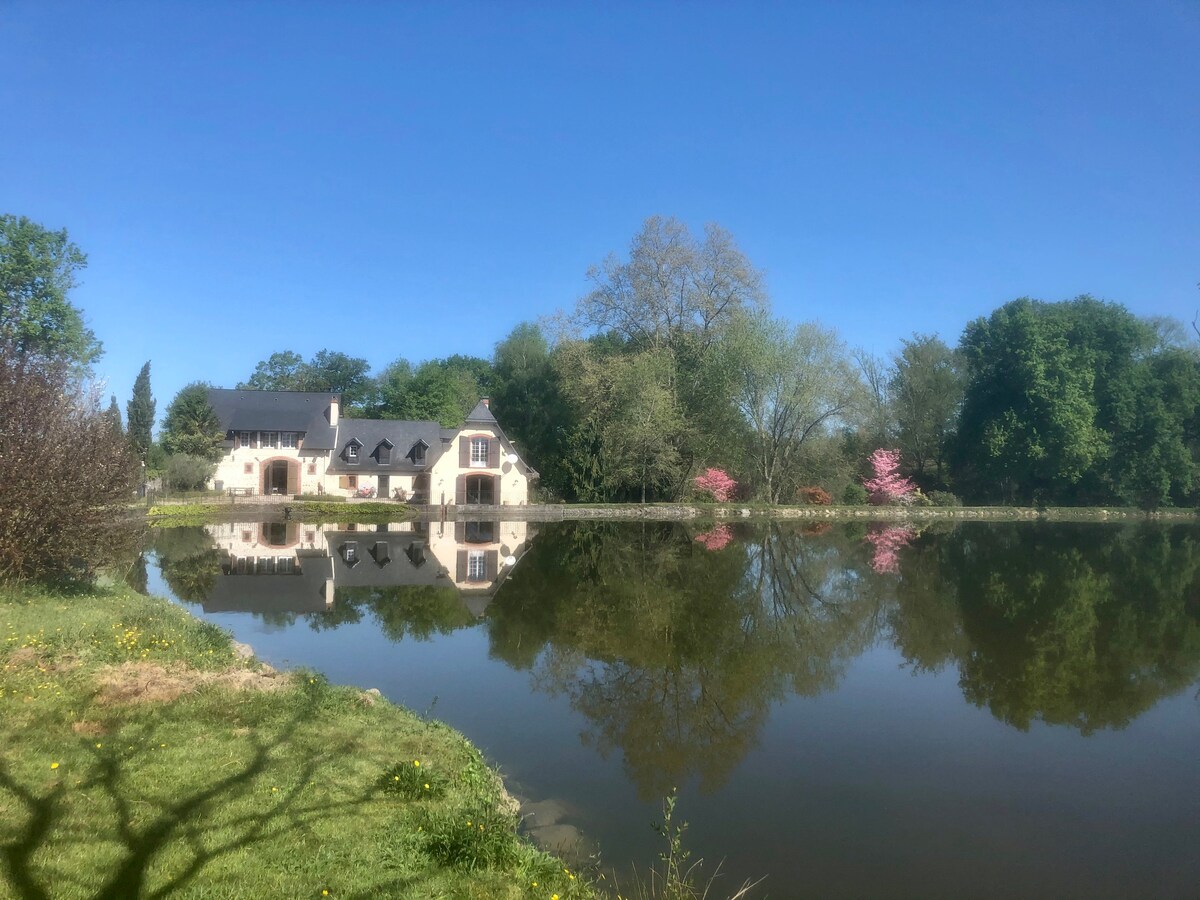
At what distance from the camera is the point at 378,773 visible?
20.3 feet

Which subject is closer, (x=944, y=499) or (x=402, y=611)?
(x=402, y=611)

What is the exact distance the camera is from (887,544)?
29.3 meters

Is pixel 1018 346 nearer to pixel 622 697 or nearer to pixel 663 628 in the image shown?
pixel 663 628

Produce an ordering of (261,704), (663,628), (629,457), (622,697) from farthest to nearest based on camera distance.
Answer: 1. (629,457)
2. (663,628)
3. (622,697)
4. (261,704)

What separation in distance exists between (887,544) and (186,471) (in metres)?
35.4

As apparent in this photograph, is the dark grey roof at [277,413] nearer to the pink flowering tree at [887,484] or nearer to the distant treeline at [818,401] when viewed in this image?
the distant treeline at [818,401]

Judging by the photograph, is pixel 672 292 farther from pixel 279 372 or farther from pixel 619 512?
pixel 279 372

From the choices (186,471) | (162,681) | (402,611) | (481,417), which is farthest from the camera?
(481,417)

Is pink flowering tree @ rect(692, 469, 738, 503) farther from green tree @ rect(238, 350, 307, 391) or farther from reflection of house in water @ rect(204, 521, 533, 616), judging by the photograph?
green tree @ rect(238, 350, 307, 391)

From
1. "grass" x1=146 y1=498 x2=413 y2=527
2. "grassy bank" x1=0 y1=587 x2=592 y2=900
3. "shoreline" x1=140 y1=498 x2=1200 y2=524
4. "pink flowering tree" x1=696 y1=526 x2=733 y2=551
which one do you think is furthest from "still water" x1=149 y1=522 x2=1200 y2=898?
"shoreline" x1=140 y1=498 x2=1200 y2=524

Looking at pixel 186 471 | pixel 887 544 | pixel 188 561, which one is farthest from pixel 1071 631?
pixel 186 471

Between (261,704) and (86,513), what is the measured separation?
7.14 metres

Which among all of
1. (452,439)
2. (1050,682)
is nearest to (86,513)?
(1050,682)

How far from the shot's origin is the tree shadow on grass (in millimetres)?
4262
